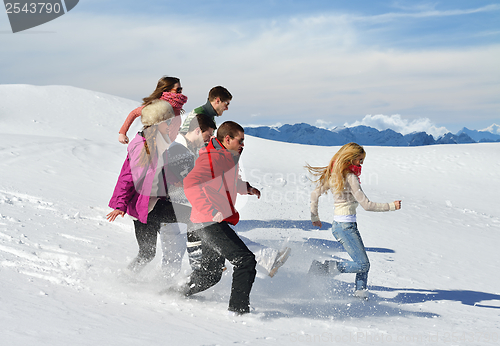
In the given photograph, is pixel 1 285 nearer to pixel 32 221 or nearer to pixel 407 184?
pixel 32 221

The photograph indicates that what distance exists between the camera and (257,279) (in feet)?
14.5

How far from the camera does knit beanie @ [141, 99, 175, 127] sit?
11.8 ft

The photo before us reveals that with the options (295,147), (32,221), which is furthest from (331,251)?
(295,147)

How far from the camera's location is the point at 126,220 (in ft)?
20.2

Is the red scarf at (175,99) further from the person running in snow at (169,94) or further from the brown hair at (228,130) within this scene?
the brown hair at (228,130)

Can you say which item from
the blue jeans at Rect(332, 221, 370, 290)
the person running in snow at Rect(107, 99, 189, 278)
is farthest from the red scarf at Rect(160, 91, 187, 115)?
the blue jeans at Rect(332, 221, 370, 290)

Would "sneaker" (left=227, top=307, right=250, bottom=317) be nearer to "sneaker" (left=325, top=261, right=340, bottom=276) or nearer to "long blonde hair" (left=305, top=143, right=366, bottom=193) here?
"sneaker" (left=325, top=261, right=340, bottom=276)

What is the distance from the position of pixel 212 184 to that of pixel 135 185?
29.7 inches

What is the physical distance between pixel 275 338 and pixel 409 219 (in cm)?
678

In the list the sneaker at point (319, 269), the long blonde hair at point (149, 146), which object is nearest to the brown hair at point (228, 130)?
the long blonde hair at point (149, 146)

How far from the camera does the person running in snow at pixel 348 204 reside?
4.00 m

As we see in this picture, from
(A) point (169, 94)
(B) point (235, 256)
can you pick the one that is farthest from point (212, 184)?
(A) point (169, 94)

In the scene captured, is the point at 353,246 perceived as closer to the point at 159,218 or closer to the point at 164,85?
the point at 159,218

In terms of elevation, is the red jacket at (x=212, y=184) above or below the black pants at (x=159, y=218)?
above
